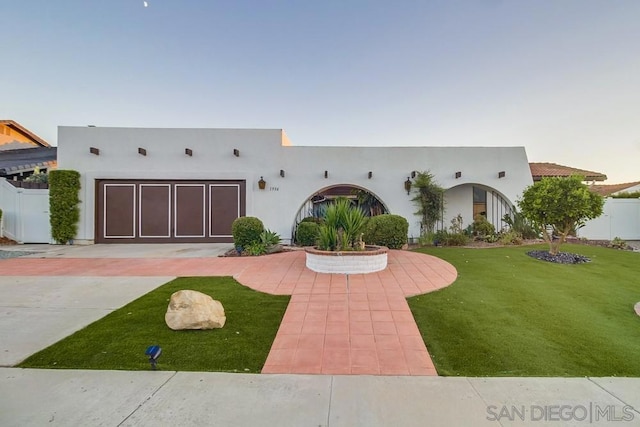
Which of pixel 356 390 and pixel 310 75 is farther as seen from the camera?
pixel 310 75

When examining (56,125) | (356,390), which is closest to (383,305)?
(356,390)

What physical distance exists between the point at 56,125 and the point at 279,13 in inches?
395

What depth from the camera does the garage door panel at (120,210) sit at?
41.3ft

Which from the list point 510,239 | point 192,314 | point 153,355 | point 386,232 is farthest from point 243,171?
point 510,239

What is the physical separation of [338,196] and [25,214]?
13.1 metres

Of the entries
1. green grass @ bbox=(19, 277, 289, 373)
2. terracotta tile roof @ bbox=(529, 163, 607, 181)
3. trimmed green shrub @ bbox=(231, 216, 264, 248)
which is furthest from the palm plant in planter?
terracotta tile roof @ bbox=(529, 163, 607, 181)

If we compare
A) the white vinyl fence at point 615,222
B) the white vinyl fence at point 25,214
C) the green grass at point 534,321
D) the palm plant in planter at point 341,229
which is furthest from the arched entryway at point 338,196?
the white vinyl fence at point 25,214

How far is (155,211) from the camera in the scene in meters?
12.7

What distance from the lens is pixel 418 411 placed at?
2.49 meters

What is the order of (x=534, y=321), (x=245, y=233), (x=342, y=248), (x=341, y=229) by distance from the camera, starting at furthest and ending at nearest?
(x=245, y=233) → (x=341, y=229) → (x=342, y=248) → (x=534, y=321)

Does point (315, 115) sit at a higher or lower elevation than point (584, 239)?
higher

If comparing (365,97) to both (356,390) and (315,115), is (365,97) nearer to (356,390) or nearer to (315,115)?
(315,115)

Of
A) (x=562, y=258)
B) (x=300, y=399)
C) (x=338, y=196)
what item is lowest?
(x=300, y=399)

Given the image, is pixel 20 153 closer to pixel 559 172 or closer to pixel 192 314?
pixel 192 314
